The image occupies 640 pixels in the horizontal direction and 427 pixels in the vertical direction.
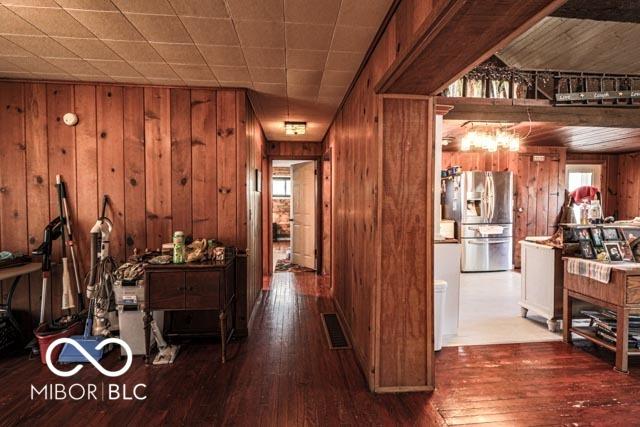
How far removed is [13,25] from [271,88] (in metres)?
1.79

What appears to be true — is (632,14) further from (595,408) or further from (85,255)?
(85,255)

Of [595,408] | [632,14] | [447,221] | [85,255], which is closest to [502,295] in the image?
[447,221]

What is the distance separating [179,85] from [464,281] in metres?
4.90

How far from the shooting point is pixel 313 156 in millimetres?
5508

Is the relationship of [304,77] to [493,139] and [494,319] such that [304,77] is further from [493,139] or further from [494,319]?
[494,319]

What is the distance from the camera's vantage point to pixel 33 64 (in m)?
2.49

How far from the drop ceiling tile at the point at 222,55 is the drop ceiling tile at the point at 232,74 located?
0.09 metres

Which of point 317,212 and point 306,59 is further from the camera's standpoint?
point 317,212

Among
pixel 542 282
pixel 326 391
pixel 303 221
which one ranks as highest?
pixel 303 221

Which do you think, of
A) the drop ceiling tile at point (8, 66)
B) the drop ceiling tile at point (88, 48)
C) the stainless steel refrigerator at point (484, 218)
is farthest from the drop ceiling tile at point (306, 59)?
the stainless steel refrigerator at point (484, 218)

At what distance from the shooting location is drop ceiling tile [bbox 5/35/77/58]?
6.91 ft

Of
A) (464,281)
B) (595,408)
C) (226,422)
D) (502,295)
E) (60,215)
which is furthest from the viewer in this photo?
(464,281)

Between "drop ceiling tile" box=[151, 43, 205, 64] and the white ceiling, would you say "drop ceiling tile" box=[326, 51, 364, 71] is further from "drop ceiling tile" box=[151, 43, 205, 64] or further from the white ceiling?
"drop ceiling tile" box=[151, 43, 205, 64]

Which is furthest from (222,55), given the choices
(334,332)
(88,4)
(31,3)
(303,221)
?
(303,221)
